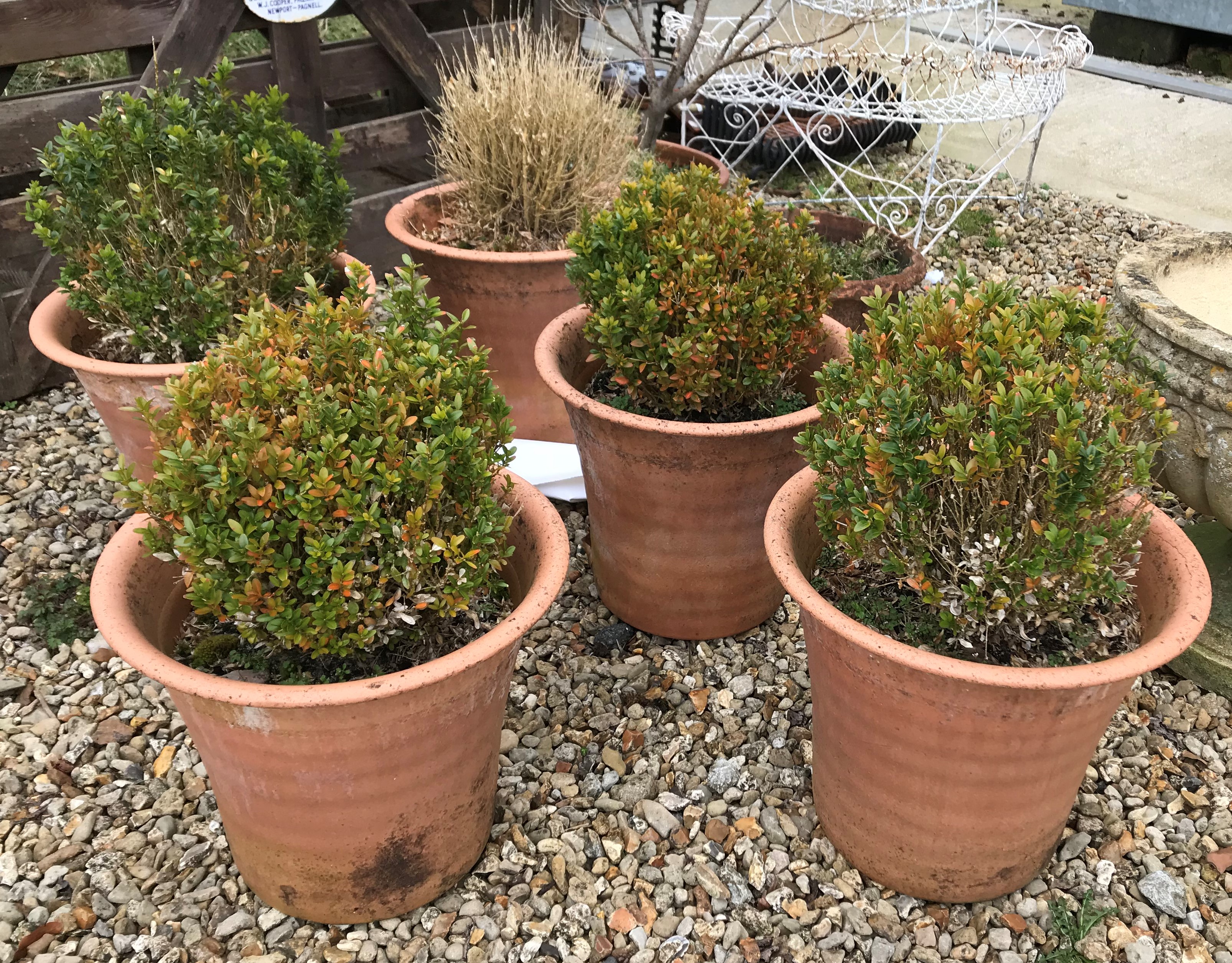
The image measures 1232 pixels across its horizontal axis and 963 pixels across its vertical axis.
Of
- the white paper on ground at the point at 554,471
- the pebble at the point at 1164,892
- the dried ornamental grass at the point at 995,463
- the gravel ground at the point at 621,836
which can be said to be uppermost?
the dried ornamental grass at the point at 995,463

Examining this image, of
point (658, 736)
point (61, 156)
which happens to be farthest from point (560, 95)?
point (658, 736)

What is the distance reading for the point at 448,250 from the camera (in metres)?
3.51

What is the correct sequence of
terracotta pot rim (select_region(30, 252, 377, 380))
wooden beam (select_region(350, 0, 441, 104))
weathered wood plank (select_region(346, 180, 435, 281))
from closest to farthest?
terracotta pot rim (select_region(30, 252, 377, 380))
wooden beam (select_region(350, 0, 441, 104))
weathered wood plank (select_region(346, 180, 435, 281))

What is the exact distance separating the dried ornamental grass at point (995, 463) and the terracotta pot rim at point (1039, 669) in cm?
11

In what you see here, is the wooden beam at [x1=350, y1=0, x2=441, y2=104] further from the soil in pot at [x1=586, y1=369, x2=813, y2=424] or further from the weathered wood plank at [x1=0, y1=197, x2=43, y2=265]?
the soil in pot at [x1=586, y1=369, x2=813, y2=424]

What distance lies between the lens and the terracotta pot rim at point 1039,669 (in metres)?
1.82

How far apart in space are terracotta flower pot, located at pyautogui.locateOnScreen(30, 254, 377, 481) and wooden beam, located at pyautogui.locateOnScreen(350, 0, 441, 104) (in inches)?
69.8

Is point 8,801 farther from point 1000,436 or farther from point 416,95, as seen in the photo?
point 416,95

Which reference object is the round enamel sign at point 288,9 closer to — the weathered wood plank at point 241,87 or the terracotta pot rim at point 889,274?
the weathered wood plank at point 241,87

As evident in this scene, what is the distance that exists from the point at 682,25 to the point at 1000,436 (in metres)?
4.29

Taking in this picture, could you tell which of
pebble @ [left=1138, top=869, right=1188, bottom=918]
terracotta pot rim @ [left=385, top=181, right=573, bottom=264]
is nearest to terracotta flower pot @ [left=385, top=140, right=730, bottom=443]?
terracotta pot rim @ [left=385, top=181, right=573, bottom=264]

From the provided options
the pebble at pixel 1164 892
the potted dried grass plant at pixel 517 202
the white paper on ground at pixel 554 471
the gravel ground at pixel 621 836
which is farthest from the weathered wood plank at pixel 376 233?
the pebble at pixel 1164 892

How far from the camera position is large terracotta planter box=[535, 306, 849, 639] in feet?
8.61

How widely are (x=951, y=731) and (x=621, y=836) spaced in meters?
0.87
